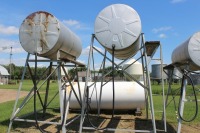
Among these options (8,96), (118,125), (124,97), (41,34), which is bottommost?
(118,125)

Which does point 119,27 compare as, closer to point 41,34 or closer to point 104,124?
point 41,34

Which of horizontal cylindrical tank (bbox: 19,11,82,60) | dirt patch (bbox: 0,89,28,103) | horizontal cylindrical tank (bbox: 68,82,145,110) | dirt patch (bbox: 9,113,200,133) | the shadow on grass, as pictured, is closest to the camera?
horizontal cylindrical tank (bbox: 19,11,82,60)

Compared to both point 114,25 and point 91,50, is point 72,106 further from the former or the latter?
point 114,25

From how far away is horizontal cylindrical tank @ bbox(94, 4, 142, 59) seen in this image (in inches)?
281

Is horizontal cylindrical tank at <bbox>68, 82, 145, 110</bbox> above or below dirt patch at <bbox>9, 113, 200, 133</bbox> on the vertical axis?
above

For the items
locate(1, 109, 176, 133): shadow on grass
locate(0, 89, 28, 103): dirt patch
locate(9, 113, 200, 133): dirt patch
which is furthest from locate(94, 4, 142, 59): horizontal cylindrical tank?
locate(0, 89, 28, 103): dirt patch

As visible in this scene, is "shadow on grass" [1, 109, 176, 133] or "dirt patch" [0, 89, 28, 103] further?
"dirt patch" [0, 89, 28, 103]

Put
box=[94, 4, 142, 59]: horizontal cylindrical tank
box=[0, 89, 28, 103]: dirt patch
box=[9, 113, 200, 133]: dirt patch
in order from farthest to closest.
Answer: box=[0, 89, 28, 103]: dirt patch → box=[9, 113, 200, 133]: dirt patch → box=[94, 4, 142, 59]: horizontal cylindrical tank

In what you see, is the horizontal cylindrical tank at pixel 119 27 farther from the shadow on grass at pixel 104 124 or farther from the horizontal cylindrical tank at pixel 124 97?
the horizontal cylindrical tank at pixel 124 97

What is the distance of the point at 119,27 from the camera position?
715cm

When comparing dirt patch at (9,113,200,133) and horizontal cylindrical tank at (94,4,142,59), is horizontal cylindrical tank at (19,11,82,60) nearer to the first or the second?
horizontal cylindrical tank at (94,4,142,59)

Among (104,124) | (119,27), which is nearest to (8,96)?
(104,124)

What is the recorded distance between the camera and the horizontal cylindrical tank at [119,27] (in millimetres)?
7137

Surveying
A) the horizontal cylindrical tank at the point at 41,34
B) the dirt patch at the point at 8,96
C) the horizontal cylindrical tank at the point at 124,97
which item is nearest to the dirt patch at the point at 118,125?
the horizontal cylindrical tank at the point at 124,97
